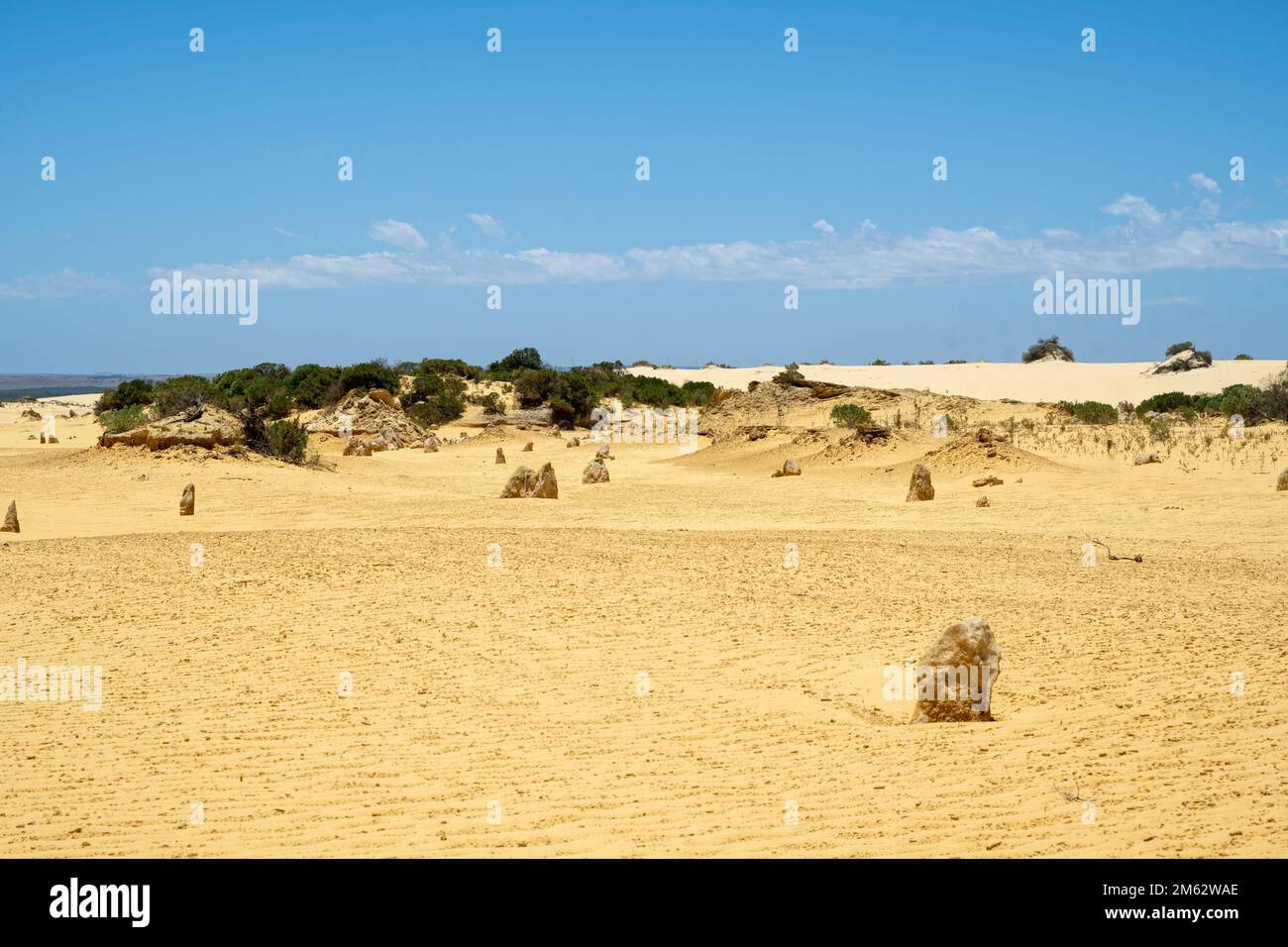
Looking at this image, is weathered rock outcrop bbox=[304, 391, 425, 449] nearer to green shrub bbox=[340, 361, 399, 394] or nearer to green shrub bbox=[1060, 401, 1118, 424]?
green shrub bbox=[340, 361, 399, 394]

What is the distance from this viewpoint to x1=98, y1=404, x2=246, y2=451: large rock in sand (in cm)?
2569

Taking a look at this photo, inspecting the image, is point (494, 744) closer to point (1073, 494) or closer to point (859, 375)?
point (1073, 494)

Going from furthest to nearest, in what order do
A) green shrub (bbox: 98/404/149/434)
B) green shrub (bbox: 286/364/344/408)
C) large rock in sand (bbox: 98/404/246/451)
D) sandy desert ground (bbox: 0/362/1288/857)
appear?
green shrub (bbox: 286/364/344/408)
green shrub (bbox: 98/404/149/434)
large rock in sand (bbox: 98/404/246/451)
sandy desert ground (bbox: 0/362/1288/857)

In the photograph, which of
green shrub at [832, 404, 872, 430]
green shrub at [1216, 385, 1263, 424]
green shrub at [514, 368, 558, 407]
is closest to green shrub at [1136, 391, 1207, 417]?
green shrub at [1216, 385, 1263, 424]

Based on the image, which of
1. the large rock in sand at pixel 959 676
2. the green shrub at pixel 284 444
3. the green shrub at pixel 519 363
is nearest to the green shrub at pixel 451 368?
the green shrub at pixel 519 363

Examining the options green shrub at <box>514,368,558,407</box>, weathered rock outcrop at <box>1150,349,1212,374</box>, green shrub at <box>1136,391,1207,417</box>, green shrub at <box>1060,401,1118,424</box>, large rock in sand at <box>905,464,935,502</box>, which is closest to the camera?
large rock in sand at <box>905,464,935,502</box>

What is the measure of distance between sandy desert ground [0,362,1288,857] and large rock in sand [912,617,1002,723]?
20 centimetres

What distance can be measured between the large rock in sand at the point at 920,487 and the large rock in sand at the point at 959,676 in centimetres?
1329

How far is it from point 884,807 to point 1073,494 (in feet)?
53.0

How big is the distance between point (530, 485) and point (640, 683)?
12.9 metres

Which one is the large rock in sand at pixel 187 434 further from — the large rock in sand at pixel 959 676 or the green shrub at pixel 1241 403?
the green shrub at pixel 1241 403

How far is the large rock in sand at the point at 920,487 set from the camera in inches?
808
